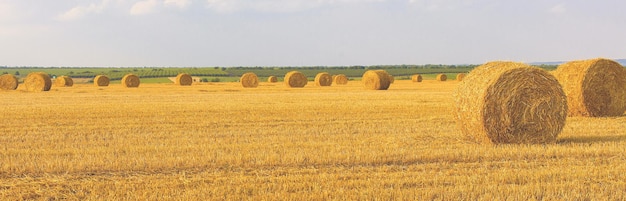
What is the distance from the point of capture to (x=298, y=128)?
44.4 feet

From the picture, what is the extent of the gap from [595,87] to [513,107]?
6.02 meters

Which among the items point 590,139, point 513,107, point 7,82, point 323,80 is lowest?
point 323,80

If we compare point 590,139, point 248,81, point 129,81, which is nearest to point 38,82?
point 129,81

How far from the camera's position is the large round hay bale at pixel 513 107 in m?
11.2

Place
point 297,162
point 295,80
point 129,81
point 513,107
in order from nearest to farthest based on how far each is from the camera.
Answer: point 297,162 → point 513,107 → point 295,80 → point 129,81

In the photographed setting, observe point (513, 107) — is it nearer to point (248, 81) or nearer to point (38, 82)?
point (38, 82)

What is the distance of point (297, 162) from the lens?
8781 millimetres

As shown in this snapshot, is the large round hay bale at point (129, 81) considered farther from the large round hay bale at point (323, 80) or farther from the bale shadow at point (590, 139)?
the bale shadow at point (590, 139)

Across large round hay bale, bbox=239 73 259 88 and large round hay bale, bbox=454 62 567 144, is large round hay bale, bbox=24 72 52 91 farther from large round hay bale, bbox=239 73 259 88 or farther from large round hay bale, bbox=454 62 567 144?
large round hay bale, bbox=454 62 567 144

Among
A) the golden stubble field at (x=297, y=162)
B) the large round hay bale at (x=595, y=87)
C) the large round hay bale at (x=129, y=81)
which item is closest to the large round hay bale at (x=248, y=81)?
the large round hay bale at (x=129, y=81)

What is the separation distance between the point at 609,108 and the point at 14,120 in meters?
14.4

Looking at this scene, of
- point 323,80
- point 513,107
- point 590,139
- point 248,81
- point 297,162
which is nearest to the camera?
point 297,162

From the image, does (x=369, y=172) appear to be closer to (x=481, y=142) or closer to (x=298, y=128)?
(x=481, y=142)

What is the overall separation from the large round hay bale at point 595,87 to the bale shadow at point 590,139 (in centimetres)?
421
